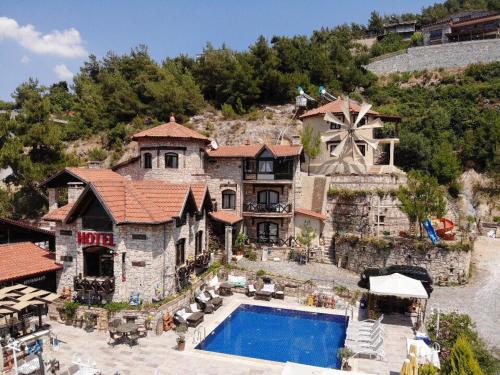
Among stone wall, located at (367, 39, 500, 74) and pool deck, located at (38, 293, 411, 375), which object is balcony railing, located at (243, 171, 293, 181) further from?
stone wall, located at (367, 39, 500, 74)

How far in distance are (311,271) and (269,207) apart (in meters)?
6.72

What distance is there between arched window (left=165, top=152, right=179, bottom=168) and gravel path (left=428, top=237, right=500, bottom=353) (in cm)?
1929

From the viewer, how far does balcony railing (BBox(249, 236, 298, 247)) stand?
31477 millimetres

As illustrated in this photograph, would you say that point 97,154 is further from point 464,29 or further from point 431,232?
point 464,29

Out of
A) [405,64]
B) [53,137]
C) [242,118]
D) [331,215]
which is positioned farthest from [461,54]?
[53,137]

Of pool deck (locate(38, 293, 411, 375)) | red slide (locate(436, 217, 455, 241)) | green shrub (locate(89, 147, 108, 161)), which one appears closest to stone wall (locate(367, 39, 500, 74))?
green shrub (locate(89, 147, 108, 161))

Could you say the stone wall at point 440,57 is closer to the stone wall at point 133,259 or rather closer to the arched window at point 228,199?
the arched window at point 228,199

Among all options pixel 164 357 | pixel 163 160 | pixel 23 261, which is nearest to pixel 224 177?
pixel 163 160

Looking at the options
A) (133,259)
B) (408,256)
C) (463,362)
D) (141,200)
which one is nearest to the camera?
(463,362)

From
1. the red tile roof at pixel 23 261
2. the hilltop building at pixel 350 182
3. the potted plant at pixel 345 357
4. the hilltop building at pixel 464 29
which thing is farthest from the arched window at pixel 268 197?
the hilltop building at pixel 464 29

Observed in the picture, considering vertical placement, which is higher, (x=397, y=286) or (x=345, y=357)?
(x=397, y=286)

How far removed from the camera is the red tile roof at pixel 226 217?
92.8 feet

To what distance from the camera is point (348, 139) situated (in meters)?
36.6

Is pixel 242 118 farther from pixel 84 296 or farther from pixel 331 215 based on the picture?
pixel 84 296
